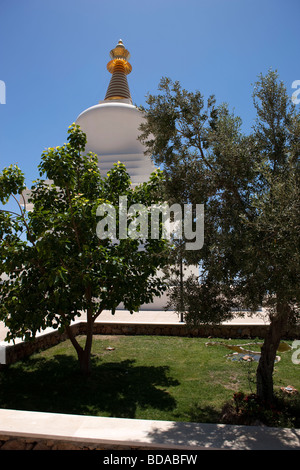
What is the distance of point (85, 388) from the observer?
5914 millimetres

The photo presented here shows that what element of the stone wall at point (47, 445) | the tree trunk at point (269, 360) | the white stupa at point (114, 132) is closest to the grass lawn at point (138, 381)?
the tree trunk at point (269, 360)

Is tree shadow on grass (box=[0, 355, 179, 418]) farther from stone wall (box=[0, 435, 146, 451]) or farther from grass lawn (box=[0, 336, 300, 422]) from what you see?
stone wall (box=[0, 435, 146, 451])

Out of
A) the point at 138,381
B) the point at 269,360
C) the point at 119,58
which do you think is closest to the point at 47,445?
the point at 138,381

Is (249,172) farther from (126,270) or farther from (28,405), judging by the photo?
(28,405)

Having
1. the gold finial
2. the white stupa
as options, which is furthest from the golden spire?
the white stupa

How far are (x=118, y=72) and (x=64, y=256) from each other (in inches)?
978

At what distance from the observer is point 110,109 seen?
21.6 m

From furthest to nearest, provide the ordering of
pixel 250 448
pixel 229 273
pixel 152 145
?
pixel 152 145 → pixel 229 273 → pixel 250 448

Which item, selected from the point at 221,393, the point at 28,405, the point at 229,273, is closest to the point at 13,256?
the point at 28,405

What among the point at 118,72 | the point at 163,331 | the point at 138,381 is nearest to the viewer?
the point at 138,381

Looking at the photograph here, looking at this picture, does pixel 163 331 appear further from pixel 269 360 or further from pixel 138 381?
pixel 269 360

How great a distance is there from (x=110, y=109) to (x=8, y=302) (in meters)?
18.3

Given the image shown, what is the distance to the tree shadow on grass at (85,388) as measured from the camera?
5094 millimetres

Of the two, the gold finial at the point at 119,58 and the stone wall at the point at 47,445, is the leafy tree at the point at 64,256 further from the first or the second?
the gold finial at the point at 119,58
